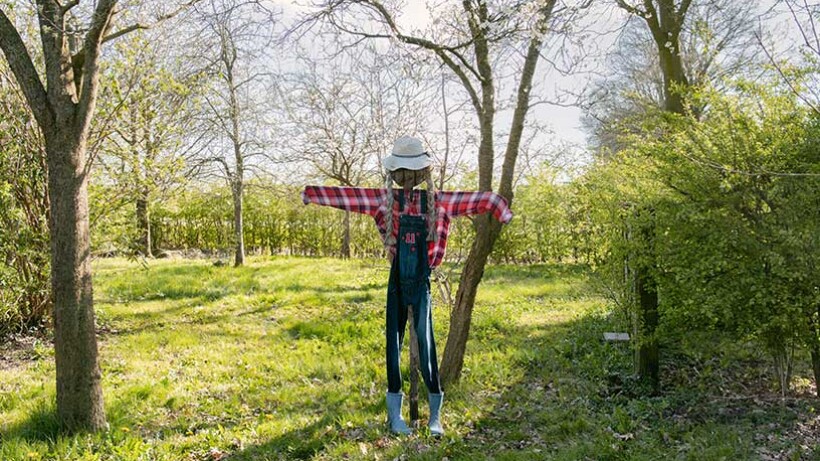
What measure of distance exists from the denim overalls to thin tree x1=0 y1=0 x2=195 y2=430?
2.07m

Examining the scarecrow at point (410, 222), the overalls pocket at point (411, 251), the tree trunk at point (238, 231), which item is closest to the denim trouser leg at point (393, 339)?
the scarecrow at point (410, 222)

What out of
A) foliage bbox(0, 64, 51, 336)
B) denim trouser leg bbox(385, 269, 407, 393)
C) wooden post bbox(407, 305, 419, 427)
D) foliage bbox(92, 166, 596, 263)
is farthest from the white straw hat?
foliage bbox(92, 166, 596, 263)

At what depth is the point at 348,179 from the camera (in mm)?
13727

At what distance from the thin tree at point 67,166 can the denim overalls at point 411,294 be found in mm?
2066

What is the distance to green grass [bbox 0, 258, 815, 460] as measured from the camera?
3.82m

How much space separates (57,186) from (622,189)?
15.4ft

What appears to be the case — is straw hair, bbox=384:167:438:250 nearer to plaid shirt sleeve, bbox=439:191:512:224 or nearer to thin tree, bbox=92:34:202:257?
plaid shirt sleeve, bbox=439:191:512:224

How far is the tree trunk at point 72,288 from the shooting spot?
374 cm

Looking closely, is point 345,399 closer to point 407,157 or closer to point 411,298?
point 411,298

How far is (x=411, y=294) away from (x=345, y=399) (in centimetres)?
152

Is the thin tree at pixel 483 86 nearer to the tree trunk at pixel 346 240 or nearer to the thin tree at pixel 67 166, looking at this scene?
the thin tree at pixel 67 166

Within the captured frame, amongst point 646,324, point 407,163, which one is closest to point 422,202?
point 407,163

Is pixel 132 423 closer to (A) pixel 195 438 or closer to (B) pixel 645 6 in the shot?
(A) pixel 195 438

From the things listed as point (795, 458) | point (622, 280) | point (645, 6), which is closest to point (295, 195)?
point (645, 6)
